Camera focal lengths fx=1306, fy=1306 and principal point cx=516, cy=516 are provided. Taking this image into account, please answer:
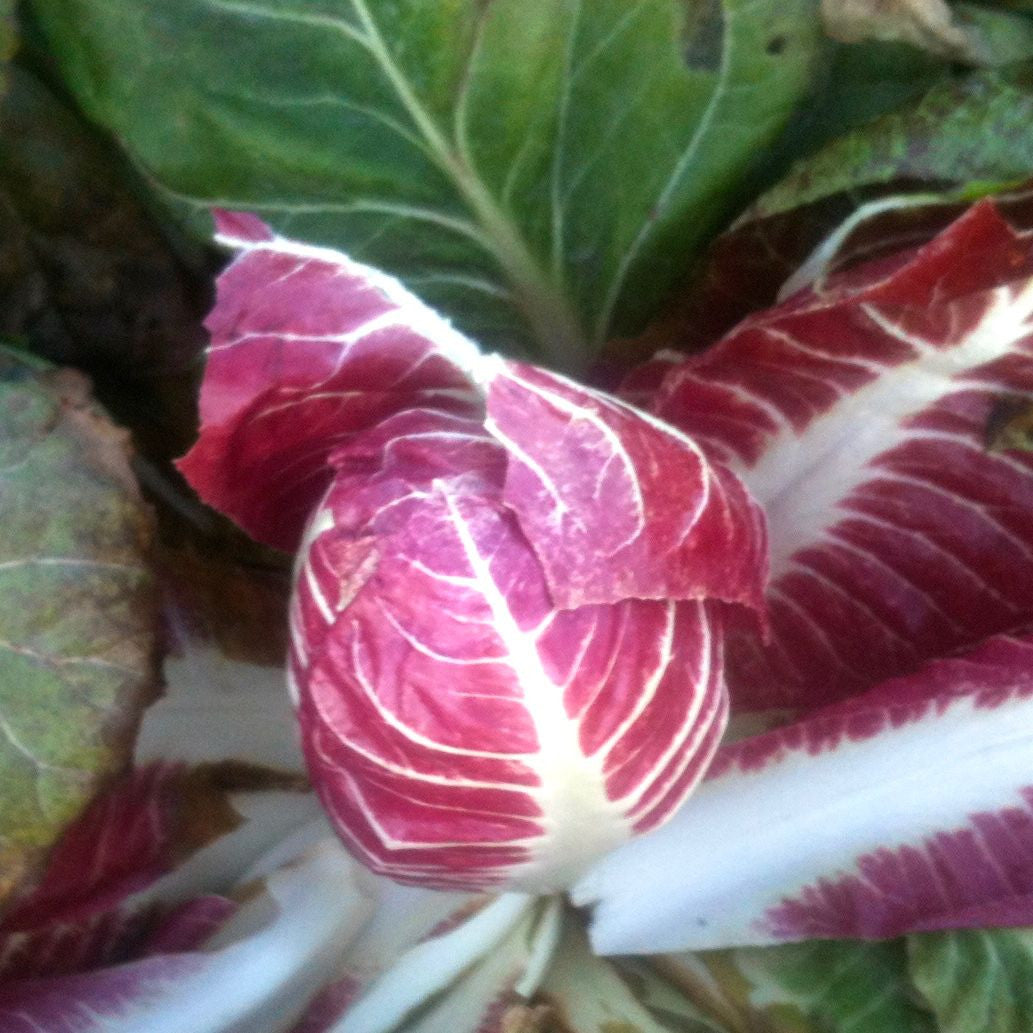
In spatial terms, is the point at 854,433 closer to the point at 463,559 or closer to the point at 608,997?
the point at 463,559

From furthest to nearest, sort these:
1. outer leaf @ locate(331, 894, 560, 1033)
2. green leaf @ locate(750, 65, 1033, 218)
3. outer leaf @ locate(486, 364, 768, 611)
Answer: outer leaf @ locate(331, 894, 560, 1033), green leaf @ locate(750, 65, 1033, 218), outer leaf @ locate(486, 364, 768, 611)

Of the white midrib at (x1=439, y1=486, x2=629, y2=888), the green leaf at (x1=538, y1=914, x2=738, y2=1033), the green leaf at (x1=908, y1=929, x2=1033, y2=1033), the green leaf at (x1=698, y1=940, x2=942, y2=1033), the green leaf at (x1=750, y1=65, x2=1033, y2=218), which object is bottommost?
the green leaf at (x1=538, y1=914, x2=738, y2=1033)

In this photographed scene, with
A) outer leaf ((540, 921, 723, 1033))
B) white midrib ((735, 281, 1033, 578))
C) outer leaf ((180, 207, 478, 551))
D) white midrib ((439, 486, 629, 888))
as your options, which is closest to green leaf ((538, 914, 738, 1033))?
outer leaf ((540, 921, 723, 1033))

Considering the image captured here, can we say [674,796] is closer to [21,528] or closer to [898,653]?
[898,653]

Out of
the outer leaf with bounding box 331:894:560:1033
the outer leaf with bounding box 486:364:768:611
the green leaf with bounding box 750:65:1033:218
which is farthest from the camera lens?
the outer leaf with bounding box 331:894:560:1033

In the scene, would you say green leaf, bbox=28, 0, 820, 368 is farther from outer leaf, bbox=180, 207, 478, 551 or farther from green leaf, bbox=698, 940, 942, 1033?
green leaf, bbox=698, 940, 942, 1033

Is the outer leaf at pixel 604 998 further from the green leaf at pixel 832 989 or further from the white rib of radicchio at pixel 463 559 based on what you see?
the white rib of radicchio at pixel 463 559

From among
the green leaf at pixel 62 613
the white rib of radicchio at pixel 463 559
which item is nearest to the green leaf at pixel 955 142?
the white rib of radicchio at pixel 463 559

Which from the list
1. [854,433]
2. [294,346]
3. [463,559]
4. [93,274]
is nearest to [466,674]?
[463,559]

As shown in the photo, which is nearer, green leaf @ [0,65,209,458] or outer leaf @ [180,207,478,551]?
outer leaf @ [180,207,478,551]
